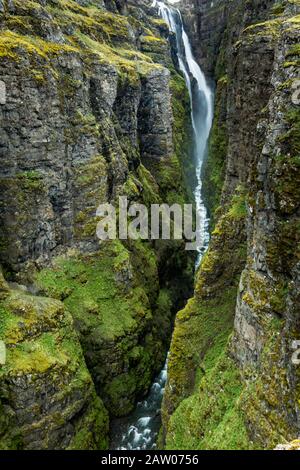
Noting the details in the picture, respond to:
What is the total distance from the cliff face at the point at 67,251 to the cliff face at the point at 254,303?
6.67m

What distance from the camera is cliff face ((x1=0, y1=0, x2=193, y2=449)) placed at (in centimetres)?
2345

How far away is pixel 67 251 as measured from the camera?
31344 mm

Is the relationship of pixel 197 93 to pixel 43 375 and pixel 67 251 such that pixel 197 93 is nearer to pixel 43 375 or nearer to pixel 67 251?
pixel 67 251

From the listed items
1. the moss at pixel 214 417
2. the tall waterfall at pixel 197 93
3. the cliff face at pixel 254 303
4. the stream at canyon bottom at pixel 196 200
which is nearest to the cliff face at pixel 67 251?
the stream at canyon bottom at pixel 196 200

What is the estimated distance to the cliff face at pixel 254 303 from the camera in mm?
14547

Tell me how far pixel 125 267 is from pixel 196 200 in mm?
29689

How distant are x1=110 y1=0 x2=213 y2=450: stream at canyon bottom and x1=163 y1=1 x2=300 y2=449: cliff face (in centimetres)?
540

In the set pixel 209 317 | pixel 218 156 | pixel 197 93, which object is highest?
pixel 197 93

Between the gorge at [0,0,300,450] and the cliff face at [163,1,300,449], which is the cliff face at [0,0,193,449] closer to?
the gorge at [0,0,300,450]

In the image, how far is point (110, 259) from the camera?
32.4 meters

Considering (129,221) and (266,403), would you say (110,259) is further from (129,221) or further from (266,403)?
(266,403)

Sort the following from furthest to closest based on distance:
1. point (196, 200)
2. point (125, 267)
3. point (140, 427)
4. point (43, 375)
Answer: point (196, 200), point (125, 267), point (140, 427), point (43, 375)

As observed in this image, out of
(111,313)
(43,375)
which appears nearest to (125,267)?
(111,313)
